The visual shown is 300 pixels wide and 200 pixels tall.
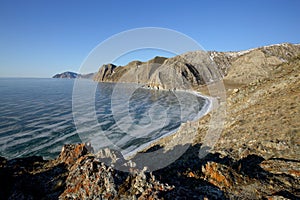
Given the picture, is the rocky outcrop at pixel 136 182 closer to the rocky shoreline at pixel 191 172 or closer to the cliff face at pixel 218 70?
the rocky shoreline at pixel 191 172

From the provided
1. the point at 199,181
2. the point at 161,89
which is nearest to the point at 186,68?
the point at 161,89

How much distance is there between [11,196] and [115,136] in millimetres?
24084

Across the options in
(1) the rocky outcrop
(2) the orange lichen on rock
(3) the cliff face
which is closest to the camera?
(1) the rocky outcrop

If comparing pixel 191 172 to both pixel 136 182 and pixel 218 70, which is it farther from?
pixel 218 70

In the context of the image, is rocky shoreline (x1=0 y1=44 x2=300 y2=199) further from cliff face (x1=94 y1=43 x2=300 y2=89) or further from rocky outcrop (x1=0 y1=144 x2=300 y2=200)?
cliff face (x1=94 y1=43 x2=300 y2=89)

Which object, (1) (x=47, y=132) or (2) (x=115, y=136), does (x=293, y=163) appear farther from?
(1) (x=47, y=132)

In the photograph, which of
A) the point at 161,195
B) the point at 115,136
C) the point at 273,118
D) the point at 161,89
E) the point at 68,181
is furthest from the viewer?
the point at 161,89

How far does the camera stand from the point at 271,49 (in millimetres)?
133375

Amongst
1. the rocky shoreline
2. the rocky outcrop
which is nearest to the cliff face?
the rocky shoreline

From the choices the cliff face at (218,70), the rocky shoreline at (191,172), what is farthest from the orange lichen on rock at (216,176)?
the cliff face at (218,70)

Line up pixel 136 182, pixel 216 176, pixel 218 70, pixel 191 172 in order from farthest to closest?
pixel 218 70
pixel 191 172
pixel 216 176
pixel 136 182

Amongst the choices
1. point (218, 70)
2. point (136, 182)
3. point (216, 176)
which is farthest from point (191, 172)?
point (218, 70)

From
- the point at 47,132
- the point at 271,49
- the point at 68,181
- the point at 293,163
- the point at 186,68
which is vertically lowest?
the point at 47,132

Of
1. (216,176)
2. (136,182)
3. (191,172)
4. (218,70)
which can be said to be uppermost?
(218,70)
